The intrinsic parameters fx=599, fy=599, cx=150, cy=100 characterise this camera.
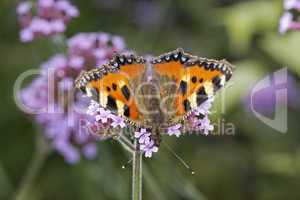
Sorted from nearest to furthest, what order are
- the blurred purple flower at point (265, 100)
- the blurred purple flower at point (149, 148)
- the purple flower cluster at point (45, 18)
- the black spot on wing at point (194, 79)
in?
the blurred purple flower at point (149, 148) → the black spot on wing at point (194, 79) → the purple flower cluster at point (45, 18) → the blurred purple flower at point (265, 100)

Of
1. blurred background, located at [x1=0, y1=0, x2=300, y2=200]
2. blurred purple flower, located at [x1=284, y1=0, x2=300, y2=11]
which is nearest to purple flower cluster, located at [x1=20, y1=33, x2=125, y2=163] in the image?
blurred background, located at [x1=0, y1=0, x2=300, y2=200]

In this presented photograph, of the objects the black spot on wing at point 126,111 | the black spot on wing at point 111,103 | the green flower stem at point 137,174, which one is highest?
the black spot on wing at point 111,103

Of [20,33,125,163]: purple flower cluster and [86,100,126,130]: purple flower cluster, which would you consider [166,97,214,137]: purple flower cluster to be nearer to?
[86,100,126,130]: purple flower cluster

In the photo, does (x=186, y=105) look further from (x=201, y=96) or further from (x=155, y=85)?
(x=155, y=85)

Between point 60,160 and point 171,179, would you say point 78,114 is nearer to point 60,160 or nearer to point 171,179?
point 171,179

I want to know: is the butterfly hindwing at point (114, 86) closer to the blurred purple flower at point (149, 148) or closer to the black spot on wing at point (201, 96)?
the blurred purple flower at point (149, 148)

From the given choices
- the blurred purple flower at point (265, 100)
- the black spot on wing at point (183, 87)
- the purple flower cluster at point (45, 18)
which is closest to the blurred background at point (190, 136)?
the blurred purple flower at point (265, 100)

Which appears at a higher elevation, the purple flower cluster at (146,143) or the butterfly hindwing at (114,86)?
the butterfly hindwing at (114,86)

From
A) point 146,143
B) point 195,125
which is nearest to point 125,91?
point 146,143
